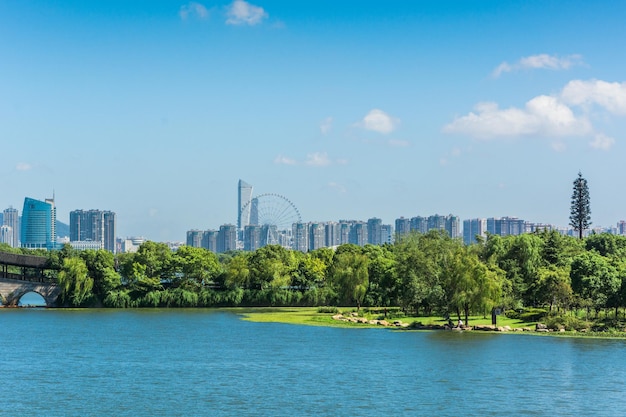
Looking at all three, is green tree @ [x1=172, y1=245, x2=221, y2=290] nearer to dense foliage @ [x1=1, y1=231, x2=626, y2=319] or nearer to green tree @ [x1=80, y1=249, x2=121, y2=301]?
dense foliage @ [x1=1, y1=231, x2=626, y2=319]

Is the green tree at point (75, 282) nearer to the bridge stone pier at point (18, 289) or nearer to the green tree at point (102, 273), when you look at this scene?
the green tree at point (102, 273)

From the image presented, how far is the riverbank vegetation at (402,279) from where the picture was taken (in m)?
57.0

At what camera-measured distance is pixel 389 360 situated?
43.0 meters

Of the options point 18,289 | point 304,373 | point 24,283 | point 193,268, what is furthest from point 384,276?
point 18,289

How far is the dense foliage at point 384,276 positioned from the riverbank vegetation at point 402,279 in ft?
0.31

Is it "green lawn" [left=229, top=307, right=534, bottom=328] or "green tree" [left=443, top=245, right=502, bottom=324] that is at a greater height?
"green tree" [left=443, top=245, right=502, bottom=324]

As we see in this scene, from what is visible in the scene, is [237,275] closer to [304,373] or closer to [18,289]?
[18,289]

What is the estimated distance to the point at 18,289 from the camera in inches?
3297

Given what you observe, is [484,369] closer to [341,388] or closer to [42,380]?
[341,388]

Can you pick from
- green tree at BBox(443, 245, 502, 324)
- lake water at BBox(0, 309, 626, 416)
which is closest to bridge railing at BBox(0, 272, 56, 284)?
lake water at BBox(0, 309, 626, 416)

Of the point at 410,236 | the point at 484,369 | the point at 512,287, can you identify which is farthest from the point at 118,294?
the point at 484,369

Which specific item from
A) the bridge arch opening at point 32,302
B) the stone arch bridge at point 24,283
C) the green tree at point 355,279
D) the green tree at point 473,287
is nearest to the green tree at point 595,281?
the green tree at point 473,287

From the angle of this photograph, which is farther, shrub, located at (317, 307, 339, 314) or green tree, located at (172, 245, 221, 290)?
green tree, located at (172, 245, 221, 290)

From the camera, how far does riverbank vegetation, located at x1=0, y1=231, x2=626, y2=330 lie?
57.0 m
